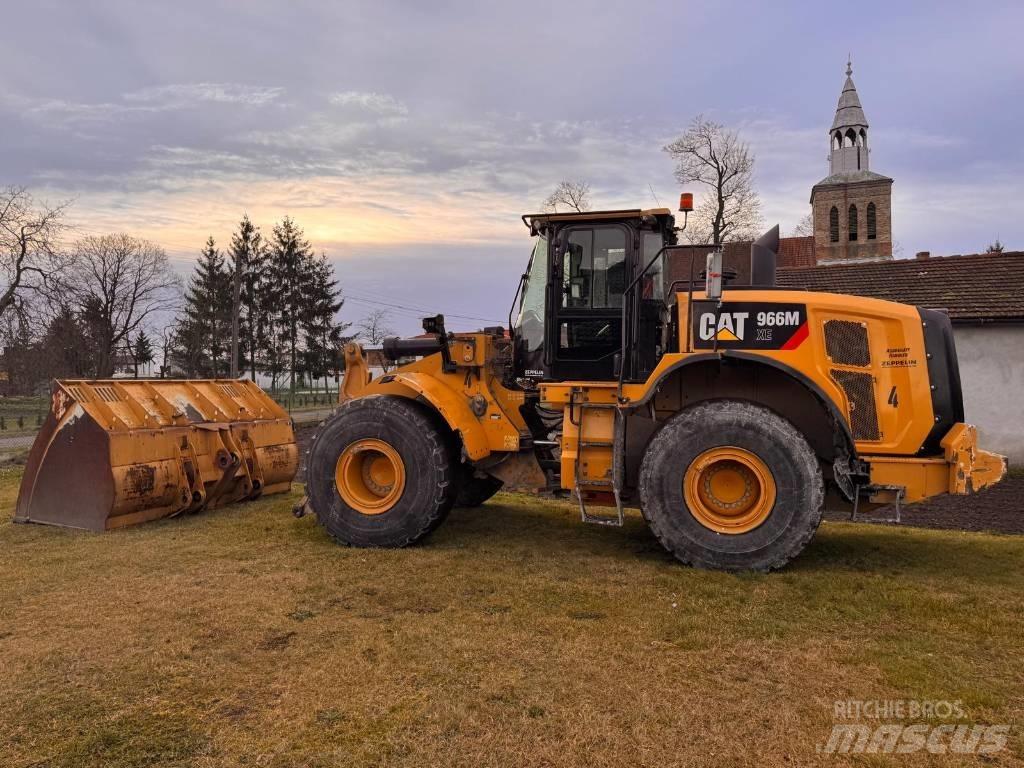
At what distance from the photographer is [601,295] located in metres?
5.82

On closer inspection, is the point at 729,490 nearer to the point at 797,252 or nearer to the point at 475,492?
the point at 475,492

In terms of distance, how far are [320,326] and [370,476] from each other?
34.8 meters

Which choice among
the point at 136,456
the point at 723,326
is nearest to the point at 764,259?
the point at 723,326

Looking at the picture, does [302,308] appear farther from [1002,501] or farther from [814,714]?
[814,714]

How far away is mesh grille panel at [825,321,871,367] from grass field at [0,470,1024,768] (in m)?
1.52

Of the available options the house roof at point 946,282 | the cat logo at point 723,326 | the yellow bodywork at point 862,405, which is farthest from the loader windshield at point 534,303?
the house roof at point 946,282

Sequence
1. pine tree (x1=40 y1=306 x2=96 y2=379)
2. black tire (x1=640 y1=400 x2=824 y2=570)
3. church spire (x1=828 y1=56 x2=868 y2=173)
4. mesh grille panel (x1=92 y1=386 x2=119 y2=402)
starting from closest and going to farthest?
black tire (x1=640 y1=400 x2=824 y2=570)
mesh grille panel (x1=92 y1=386 x2=119 y2=402)
pine tree (x1=40 y1=306 x2=96 y2=379)
church spire (x1=828 y1=56 x2=868 y2=173)

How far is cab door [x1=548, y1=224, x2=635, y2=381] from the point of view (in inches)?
227

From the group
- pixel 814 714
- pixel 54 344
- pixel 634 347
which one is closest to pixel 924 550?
pixel 634 347

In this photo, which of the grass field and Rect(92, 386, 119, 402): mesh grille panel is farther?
Rect(92, 386, 119, 402): mesh grille panel

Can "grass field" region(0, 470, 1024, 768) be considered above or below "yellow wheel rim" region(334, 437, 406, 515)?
below

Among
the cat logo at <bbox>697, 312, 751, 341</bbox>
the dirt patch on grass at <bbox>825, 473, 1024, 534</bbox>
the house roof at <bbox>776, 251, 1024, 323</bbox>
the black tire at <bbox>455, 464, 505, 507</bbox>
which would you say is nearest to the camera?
the cat logo at <bbox>697, 312, 751, 341</bbox>

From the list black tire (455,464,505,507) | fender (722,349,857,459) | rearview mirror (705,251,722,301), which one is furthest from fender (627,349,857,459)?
black tire (455,464,505,507)

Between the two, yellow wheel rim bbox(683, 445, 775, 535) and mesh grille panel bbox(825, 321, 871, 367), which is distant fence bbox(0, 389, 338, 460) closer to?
yellow wheel rim bbox(683, 445, 775, 535)
